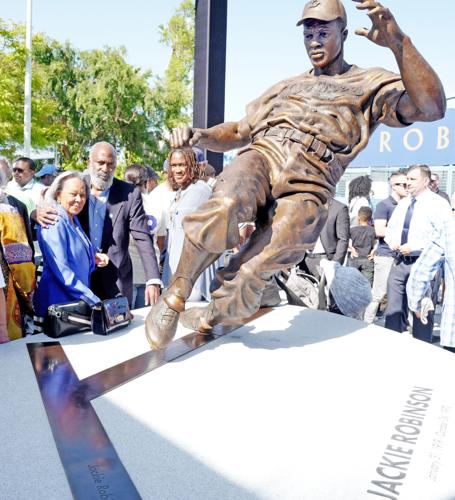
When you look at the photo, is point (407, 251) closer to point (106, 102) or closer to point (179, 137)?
point (179, 137)

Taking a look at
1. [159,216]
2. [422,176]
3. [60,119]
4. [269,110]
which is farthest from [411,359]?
[60,119]

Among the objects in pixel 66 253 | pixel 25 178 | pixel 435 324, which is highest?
pixel 25 178

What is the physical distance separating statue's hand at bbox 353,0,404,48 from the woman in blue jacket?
1672mm

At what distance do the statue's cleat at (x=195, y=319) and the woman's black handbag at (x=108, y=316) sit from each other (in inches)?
12.7

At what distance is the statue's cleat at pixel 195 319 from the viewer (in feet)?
9.14

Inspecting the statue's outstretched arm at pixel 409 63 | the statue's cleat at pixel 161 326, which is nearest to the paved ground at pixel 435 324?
the statue's outstretched arm at pixel 409 63

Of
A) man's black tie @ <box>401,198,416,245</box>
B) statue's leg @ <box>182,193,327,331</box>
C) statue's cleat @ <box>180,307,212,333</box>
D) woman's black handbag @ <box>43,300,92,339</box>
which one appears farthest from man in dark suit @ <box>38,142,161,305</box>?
man's black tie @ <box>401,198,416,245</box>

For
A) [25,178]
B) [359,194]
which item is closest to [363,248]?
[359,194]

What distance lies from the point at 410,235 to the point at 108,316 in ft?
8.08

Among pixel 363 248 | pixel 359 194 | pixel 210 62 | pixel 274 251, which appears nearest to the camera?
pixel 274 251

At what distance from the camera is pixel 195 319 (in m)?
2.87

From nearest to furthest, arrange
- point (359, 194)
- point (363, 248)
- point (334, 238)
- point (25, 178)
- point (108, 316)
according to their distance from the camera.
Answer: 1. point (108, 316)
2. point (334, 238)
3. point (25, 178)
4. point (363, 248)
5. point (359, 194)

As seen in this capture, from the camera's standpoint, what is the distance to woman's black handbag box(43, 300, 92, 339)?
264 centimetres

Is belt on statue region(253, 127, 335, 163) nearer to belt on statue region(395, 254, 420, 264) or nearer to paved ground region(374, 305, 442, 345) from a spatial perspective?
belt on statue region(395, 254, 420, 264)
